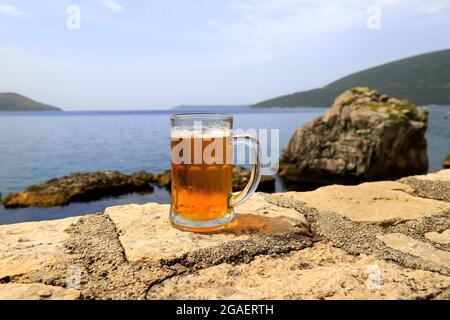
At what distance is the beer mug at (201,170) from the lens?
1.75 m

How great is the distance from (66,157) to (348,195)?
50837 mm

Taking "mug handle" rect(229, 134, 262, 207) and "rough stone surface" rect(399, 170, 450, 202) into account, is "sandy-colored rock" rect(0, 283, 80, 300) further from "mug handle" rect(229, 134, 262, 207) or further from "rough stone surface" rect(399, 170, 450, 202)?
"rough stone surface" rect(399, 170, 450, 202)

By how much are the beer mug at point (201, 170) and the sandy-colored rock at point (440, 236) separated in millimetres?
980

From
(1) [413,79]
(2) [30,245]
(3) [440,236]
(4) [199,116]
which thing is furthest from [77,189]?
(1) [413,79]

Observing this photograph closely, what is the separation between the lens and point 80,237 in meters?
1.72

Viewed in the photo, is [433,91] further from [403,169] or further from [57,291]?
[57,291]

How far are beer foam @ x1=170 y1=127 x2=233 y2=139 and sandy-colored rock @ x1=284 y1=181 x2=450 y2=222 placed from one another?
833 millimetres

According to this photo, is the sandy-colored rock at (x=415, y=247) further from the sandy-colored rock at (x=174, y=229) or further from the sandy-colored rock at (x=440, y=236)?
the sandy-colored rock at (x=174, y=229)

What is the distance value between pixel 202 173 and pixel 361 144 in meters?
25.8

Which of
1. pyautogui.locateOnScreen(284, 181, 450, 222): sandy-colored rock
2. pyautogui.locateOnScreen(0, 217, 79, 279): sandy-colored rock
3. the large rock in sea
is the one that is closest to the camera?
pyautogui.locateOnScreen(0, 217, 79, 279): sandy-colored rock

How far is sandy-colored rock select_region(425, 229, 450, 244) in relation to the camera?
176cm

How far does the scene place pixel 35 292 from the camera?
48.4 inches

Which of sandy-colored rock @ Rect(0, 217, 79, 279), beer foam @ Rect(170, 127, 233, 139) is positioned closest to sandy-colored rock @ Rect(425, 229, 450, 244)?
beer foam @ Rect(170, 127, 233, 139)
